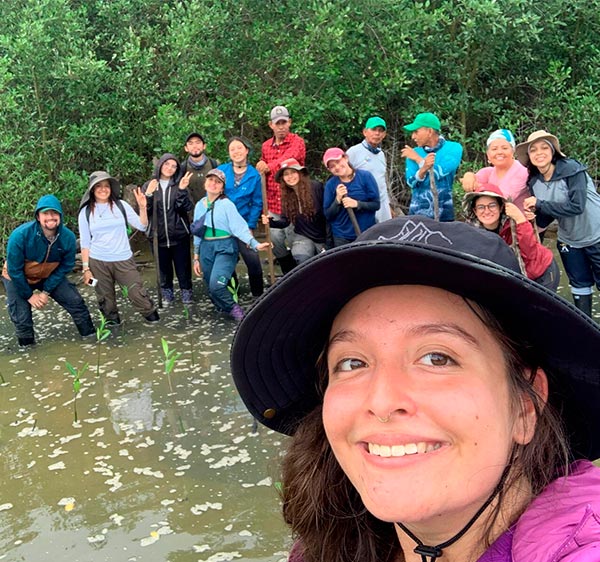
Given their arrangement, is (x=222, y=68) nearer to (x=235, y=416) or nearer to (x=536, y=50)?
(x=536, y=50)

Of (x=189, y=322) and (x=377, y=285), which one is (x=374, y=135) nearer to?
(x=189, y=322)

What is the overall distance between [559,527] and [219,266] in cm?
712

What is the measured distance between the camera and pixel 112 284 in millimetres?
8312

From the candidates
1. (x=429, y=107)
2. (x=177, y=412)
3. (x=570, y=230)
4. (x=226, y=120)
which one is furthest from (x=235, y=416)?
(x=429, y=107)

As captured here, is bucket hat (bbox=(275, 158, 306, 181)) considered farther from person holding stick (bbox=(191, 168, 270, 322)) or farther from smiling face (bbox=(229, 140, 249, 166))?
person holding stick (bbox=(191, 168, 270, 322))

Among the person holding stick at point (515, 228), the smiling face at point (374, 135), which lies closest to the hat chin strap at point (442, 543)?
the person holding stick at point (515, 228)

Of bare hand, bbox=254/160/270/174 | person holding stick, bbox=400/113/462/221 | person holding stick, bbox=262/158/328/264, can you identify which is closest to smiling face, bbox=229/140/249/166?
bare hand, bbox=254/160/270/174

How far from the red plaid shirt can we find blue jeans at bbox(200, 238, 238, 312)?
104 centimetres

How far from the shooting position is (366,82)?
10945 mm

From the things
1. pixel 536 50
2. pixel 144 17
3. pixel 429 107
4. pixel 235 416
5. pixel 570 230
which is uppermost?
pixel 144 17

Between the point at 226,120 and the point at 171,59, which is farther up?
the point at 171,59

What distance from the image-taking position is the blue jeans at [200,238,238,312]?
8.06m

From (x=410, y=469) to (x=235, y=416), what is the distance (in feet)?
14.1

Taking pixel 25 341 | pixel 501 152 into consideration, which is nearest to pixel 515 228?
pixel 501 152
